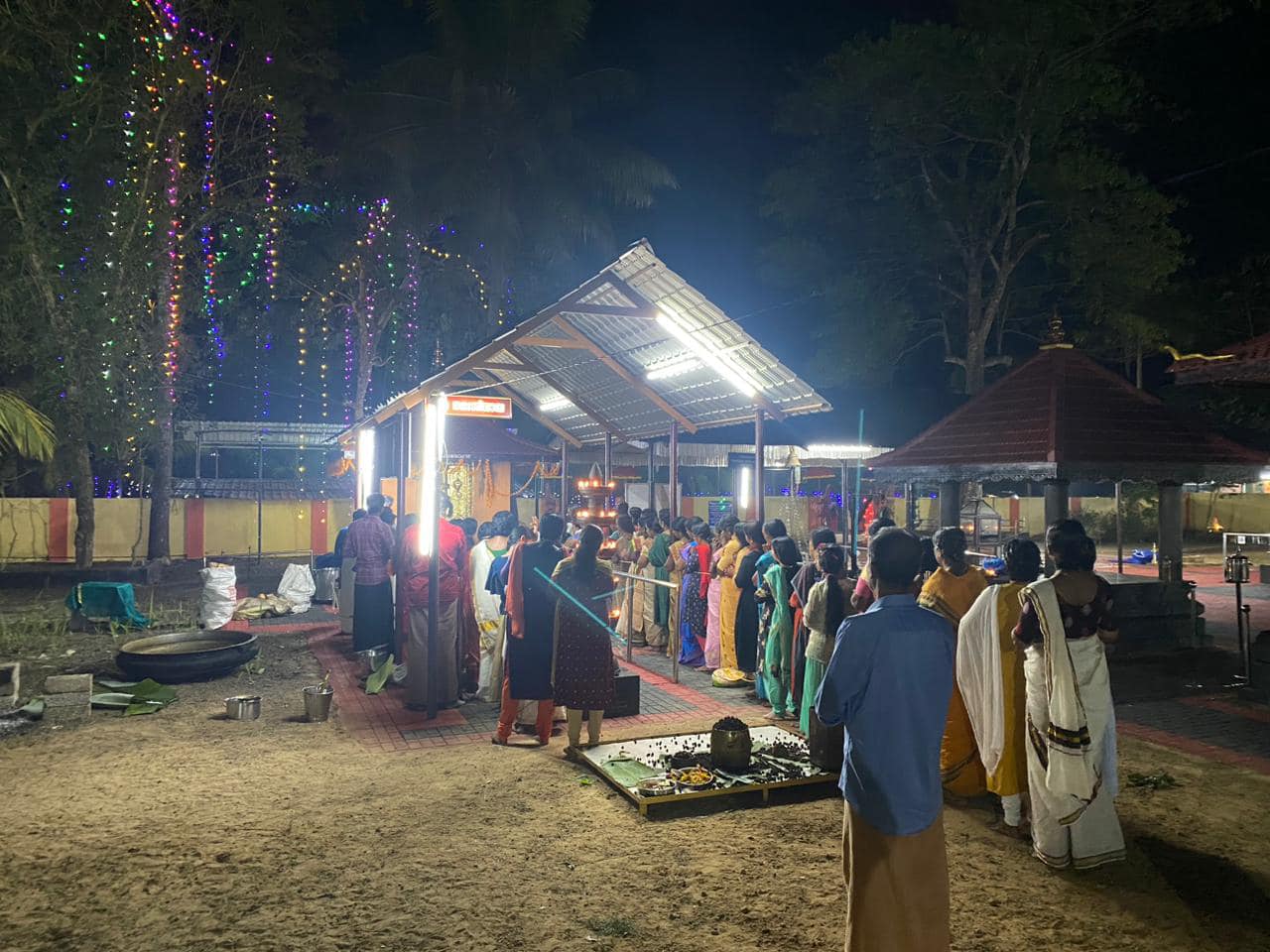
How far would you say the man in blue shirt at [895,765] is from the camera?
317cm

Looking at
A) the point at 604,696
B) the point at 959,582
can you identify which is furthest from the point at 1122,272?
the point at 604,696

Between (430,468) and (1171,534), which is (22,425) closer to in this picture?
(430,468)

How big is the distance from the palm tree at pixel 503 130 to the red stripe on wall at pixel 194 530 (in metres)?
11.5

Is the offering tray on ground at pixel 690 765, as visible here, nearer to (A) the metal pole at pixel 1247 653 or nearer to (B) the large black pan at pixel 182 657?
(B) the large black pan at pixel 182 657

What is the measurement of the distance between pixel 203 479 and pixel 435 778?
2583 centimetres

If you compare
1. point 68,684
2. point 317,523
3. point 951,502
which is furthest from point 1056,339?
point 317,523

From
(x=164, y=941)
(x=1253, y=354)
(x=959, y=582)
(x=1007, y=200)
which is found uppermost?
(x=1007, y=200)

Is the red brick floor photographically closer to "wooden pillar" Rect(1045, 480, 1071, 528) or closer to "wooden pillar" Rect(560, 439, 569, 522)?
"wooden pillar" Rect(1045, 480, 1071, 528)

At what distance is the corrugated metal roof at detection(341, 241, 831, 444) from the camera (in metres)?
9.54

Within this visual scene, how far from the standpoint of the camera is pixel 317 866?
4863 mm

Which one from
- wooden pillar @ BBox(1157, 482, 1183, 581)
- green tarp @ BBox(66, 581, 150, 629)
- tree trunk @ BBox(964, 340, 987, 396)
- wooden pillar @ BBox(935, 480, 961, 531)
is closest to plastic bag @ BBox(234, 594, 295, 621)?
green tarp @ BBox(66, 581, 150, 629)

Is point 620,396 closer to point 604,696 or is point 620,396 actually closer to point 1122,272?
point 604,696

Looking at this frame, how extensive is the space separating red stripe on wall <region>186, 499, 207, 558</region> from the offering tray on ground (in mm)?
19626

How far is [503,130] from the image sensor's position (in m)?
27.7
